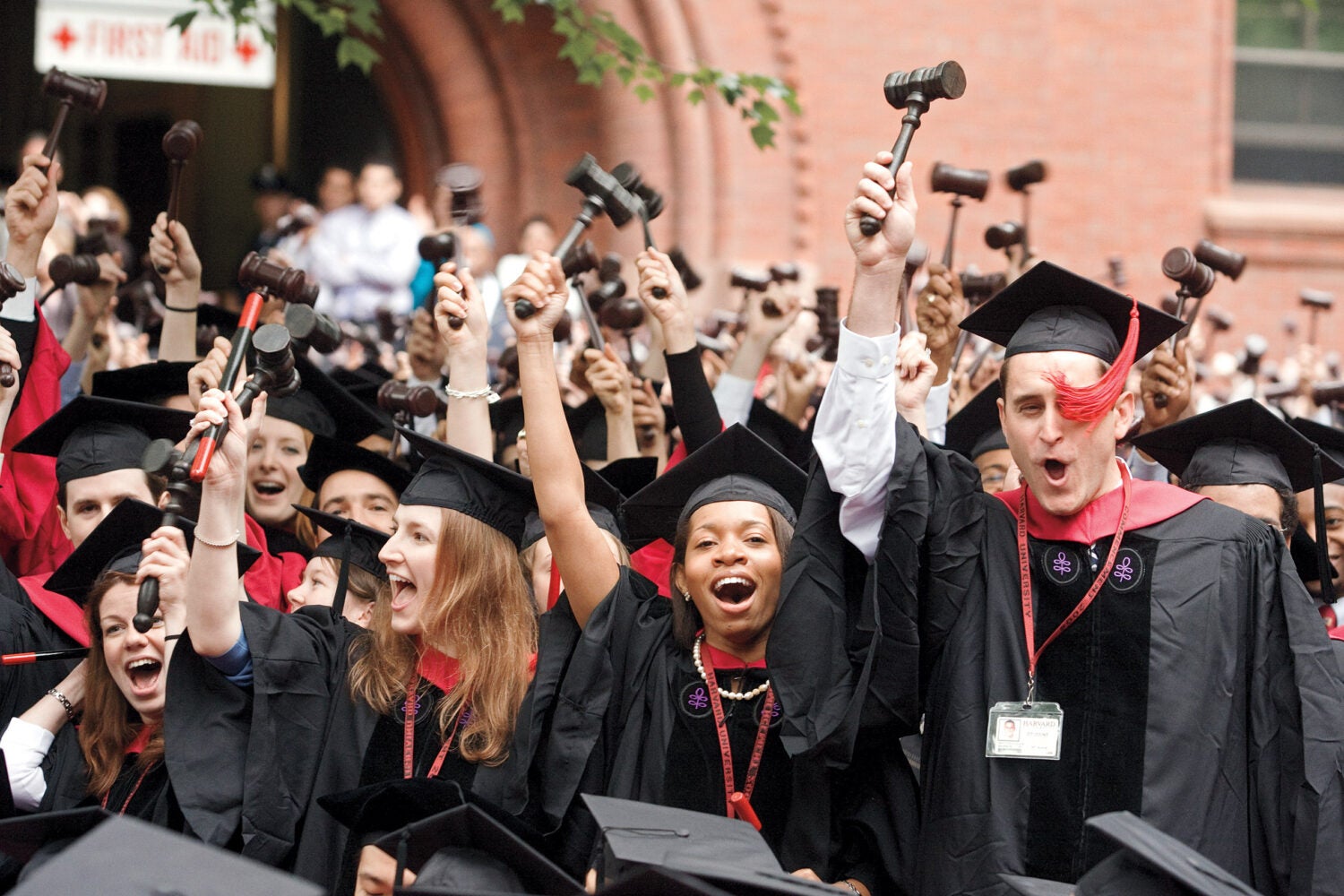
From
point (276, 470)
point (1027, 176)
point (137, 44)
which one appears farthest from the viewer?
point (137, 44)

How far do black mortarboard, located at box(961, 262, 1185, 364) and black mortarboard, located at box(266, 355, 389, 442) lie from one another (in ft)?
8.15

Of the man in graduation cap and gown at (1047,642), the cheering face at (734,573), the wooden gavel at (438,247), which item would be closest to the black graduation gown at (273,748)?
the cheering face at (734,573)

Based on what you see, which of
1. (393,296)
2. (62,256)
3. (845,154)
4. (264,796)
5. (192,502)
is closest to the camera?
(264,796)

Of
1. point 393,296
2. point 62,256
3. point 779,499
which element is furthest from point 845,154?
point 779,499

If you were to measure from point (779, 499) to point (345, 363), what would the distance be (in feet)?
15.4

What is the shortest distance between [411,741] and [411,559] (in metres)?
0.45

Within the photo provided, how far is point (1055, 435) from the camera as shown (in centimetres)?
352

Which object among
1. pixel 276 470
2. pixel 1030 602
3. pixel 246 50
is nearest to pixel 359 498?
pixel 276 470

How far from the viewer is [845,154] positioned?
1096 centimetres

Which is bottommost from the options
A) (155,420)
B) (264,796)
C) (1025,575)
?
(264,796)

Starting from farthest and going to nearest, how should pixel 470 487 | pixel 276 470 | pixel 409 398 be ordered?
1. pixel 276 470
2. pixel 409 398
3. pixel 470 487

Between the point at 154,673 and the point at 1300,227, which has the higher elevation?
the point at 1300,227

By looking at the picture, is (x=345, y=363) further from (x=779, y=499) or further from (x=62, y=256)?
(x=779, y=499)

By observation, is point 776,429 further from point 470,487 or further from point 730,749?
point 730,749
